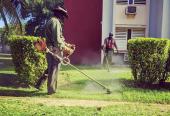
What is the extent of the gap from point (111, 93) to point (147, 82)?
1796 millimetres

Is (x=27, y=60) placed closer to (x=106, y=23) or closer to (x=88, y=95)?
(x=88, y=95)

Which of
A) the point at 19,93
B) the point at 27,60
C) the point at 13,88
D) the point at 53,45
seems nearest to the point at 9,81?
the point at 13,88

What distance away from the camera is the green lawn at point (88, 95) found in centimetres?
858

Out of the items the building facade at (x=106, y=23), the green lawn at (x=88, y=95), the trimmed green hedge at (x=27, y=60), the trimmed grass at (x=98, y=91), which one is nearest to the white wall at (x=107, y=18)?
the building facade at (x=106, y=23)

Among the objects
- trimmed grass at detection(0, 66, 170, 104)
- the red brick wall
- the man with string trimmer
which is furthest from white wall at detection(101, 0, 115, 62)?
the man with string trimmer

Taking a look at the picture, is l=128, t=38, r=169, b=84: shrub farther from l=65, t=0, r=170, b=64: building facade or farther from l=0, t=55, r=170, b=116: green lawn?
l=65, t=0, r=170, b=64: building facade

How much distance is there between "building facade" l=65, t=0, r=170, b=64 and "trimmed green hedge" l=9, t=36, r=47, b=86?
43.8ft

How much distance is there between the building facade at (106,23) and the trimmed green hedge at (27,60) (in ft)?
43.8

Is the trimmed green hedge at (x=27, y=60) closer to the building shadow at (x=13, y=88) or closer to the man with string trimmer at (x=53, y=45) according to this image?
the building shadow at (x=13, y=88)

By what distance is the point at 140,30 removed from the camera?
25.7 m

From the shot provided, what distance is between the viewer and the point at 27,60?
11.7m

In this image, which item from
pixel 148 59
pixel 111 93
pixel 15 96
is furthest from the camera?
pixel 148 59

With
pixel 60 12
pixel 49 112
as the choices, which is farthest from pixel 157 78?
pixel 49 112

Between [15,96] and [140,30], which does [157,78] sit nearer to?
[15,96]
